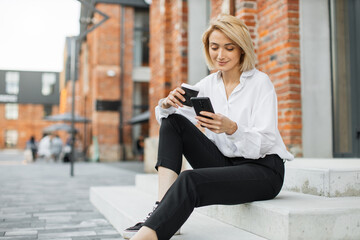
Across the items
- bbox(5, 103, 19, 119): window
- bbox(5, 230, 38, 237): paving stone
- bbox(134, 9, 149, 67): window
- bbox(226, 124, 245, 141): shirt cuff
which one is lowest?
bbox(5, 230, 38, 237): paving stone

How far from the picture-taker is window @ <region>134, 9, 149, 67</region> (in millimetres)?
21453

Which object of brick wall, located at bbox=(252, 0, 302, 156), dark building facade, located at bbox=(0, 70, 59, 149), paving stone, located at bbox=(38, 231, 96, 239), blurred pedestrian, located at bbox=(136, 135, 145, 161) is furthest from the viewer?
dark building facade, located at bbox=(0, 70, 59, 149)

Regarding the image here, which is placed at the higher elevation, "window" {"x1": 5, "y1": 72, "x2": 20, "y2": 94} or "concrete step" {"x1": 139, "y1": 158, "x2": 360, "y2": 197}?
"window" {"x1": 5, "y1": 72, "x2": 20, "y2": 94}

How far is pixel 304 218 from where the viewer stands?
2281 mm

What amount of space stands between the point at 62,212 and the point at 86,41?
77.9 feet

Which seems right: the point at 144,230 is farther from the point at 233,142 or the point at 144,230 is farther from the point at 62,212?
the point at 62,212

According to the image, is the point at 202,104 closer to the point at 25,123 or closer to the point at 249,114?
the point at 249,114

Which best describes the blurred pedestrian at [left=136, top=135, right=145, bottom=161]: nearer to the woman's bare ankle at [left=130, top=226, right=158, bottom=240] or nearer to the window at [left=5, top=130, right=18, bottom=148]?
the woman's bare ankle at [left=130, top=226, right=158, bottom=240]

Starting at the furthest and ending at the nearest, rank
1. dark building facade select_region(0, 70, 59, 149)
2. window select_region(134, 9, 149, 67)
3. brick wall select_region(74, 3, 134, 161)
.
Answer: dark building facade select_region(0, 70, 59, 149) < window select_region(134, 9, 149, 67) < brick wall select_region(74, 3, 134, 161)

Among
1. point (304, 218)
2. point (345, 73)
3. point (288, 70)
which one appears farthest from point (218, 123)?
point (345, 73)

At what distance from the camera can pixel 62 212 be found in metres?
4.67

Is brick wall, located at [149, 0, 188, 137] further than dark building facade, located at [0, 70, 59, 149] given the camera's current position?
No

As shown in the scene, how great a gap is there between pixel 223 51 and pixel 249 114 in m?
0.45

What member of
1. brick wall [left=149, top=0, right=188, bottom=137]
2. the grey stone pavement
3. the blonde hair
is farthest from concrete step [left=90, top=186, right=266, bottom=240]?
brick wall [left=149, top=0, right=188, bottom=137]
